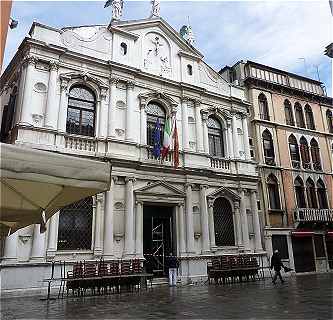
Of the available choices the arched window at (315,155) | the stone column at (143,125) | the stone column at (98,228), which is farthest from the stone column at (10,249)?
the arched window at (315,155)

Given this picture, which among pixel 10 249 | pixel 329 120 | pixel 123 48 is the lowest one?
pixel 10 249

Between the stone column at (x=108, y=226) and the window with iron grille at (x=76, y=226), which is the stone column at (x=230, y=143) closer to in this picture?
the stone column at (x=108, y=226)

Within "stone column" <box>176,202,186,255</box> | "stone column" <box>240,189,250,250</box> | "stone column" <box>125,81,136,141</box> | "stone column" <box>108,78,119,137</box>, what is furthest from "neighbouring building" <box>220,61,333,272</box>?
"stone column" <box>108,78,119,137</box>

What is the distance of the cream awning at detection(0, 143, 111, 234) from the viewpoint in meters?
3.33

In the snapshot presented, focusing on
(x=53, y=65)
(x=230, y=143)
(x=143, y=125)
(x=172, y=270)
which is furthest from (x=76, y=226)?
(x=230, y=143)

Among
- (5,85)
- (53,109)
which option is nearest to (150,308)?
(53,109)

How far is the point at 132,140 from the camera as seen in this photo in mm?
15875

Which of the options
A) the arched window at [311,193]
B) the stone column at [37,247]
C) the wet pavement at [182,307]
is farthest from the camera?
the arched window at [311,193]

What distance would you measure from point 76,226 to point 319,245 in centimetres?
1564

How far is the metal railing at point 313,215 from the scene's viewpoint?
68.7 feet

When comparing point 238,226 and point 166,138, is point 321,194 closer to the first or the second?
point 238,226

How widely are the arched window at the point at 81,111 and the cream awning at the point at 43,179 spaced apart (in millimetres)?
11185

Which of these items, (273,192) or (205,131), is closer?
(205,131)

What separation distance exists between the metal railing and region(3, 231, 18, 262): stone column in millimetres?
15929
